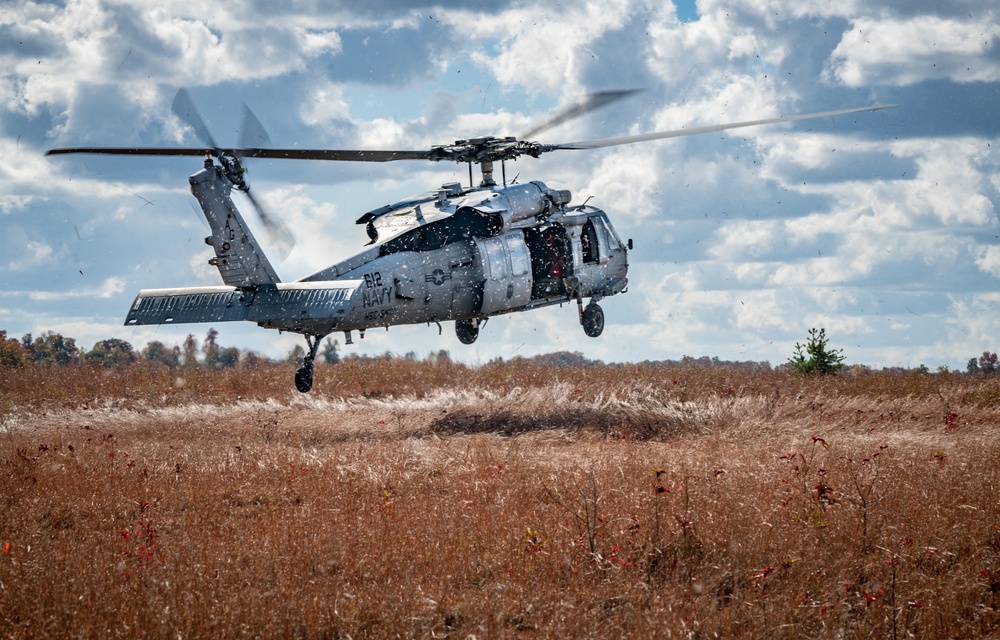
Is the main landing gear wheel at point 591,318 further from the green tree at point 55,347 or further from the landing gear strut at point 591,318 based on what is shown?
the green tree at point 55,347

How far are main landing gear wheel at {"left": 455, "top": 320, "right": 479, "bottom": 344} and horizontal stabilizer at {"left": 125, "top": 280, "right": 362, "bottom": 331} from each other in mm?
4800

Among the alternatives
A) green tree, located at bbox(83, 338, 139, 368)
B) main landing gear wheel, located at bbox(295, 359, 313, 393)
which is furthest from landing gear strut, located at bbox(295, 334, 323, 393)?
green tree, located at bbox(83, 338, 139, 368)

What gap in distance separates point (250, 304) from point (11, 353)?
17927 millimetres

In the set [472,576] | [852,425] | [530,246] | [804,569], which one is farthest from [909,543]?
[530,246]

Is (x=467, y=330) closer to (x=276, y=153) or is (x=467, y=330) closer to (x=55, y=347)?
(x=276, y=153)

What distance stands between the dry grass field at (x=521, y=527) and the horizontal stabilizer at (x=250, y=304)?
7.26 feet

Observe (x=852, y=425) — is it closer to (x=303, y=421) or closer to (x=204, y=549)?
(x=303, y=421)

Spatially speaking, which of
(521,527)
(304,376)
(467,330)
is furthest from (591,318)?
(521,527)

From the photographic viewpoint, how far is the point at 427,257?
18844mm

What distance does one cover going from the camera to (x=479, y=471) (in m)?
12.4

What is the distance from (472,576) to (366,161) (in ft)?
37.9

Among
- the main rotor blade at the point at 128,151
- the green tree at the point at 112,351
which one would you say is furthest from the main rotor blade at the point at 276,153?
the green tree at the point at 112,351

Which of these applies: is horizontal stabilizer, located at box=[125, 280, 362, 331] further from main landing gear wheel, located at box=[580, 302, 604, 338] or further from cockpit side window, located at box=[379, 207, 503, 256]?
main landing gear wheel, located at box=[580, 302, 604, 338]

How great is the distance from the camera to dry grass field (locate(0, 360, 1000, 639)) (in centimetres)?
737
